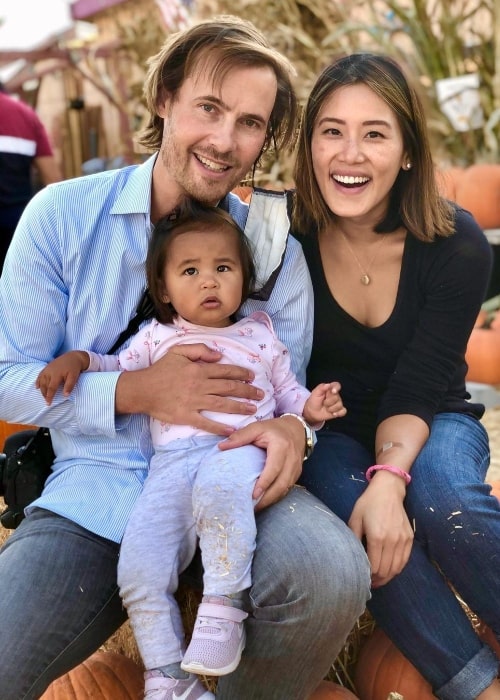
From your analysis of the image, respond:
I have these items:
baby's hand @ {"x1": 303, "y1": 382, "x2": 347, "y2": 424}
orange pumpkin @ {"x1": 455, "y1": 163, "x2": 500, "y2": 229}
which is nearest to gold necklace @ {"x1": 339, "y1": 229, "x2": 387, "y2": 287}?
baby's hand @ {"x1": 303, "y1": 382, "x2": 347, "y2": 424}

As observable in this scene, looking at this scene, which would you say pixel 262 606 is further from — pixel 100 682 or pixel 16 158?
pixel 16 158

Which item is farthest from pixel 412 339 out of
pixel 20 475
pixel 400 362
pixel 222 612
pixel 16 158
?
pixel 16 158

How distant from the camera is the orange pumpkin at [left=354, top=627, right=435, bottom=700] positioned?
236 centimetres

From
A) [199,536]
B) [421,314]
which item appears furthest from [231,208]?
[199,536]

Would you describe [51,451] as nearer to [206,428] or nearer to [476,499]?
[206,428]

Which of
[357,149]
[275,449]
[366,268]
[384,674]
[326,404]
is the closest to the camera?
[275,449]

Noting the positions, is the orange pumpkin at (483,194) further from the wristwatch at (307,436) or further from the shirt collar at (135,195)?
the wristwatch at (307,436)

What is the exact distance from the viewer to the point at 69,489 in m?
2.29

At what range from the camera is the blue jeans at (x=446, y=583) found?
7.27ft

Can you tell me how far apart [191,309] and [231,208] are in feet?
1.48

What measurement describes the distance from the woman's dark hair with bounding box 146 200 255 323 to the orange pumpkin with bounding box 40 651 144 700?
87 cm

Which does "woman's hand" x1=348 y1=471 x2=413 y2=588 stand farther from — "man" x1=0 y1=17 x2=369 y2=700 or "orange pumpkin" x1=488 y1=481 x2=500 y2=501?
"orange pumpkin" x1=488 y1=481 x2=500 y2=501

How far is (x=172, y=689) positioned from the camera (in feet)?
6.58

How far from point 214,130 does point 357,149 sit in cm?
38
